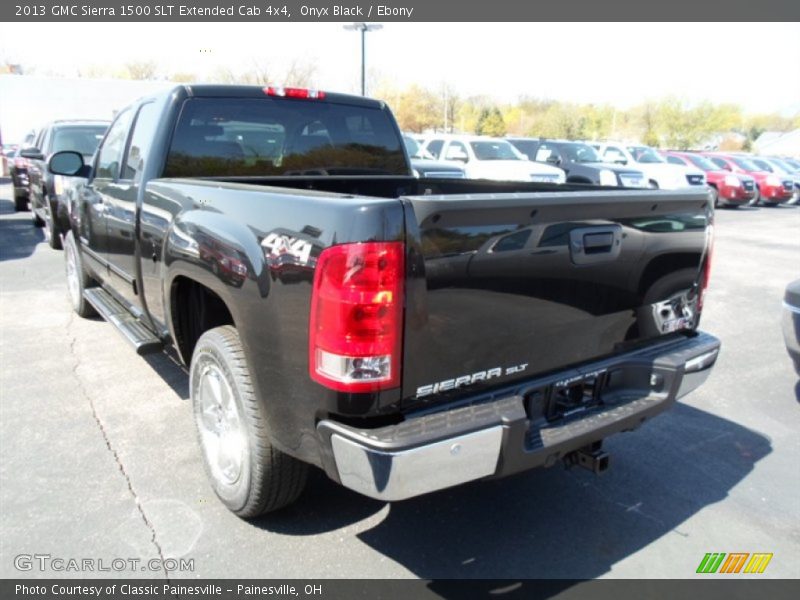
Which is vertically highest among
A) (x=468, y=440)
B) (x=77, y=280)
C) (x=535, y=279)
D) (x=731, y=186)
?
(x=535, y=279)

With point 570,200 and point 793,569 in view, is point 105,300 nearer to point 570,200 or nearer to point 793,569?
point 570,200

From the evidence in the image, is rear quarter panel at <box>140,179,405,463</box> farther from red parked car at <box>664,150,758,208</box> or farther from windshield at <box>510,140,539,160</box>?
red parked car at <box>664,150,758,208</box>

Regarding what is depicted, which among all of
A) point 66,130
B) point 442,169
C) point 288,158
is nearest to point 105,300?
point 288,158

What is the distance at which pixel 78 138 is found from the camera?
1002 centimetres

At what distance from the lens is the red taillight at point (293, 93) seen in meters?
4.16

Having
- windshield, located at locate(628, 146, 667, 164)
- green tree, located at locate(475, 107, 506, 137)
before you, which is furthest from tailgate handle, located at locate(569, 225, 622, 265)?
green tree, located at locate(475, 107, 506, 137)

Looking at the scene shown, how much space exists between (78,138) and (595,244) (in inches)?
389

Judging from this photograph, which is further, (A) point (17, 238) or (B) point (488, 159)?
(B) point (488, 159)

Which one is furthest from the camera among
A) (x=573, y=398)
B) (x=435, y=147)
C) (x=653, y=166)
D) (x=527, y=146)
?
(x=653, y=166)

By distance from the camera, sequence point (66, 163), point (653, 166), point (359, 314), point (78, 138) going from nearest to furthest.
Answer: point (359, 314)
point (66, 163)
point (78, 138)
point (653, 166)

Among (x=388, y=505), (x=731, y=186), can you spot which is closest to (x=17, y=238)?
(x=388, y=505)

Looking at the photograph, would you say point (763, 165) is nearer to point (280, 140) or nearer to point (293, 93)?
point (293, 93)

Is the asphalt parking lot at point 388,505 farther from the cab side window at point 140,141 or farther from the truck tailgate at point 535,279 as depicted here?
the cab side window at point 140,141

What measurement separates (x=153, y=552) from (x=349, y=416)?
4.33 feet
